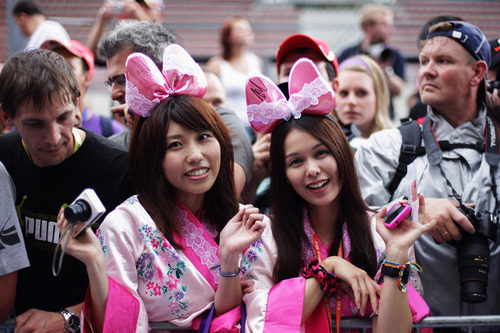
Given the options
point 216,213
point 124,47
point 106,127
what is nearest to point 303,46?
point 124,47

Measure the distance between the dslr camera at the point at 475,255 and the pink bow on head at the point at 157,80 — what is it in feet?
4.15

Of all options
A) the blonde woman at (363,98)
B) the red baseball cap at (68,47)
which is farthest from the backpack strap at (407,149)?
the red baseball cap at (68,47)

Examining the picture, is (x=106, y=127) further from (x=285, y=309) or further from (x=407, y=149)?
(x=285, y=309)

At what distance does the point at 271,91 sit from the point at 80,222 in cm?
91

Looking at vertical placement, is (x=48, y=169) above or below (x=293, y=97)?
below

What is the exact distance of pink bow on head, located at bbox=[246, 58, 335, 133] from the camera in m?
2.18

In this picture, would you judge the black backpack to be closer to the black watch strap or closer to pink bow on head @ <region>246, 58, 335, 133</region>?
pink bow on head @ <region>246, 58, 335, 133</region>

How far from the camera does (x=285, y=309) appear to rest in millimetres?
1978

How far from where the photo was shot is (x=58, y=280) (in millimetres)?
2240

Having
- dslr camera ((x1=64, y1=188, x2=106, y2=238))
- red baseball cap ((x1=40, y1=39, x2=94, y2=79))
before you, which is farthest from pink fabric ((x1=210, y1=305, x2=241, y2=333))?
red baseball cap ((x1=40, y1=39, x2=94, y2=79))

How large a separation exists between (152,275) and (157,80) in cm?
75

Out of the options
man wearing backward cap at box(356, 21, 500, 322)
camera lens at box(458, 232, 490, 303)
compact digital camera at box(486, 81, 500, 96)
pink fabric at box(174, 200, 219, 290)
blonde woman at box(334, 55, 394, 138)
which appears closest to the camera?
pink fabric at box(174, 200, 219, 290)

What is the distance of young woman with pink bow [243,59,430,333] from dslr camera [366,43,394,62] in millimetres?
2368

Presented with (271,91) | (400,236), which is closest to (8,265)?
(271,91)
